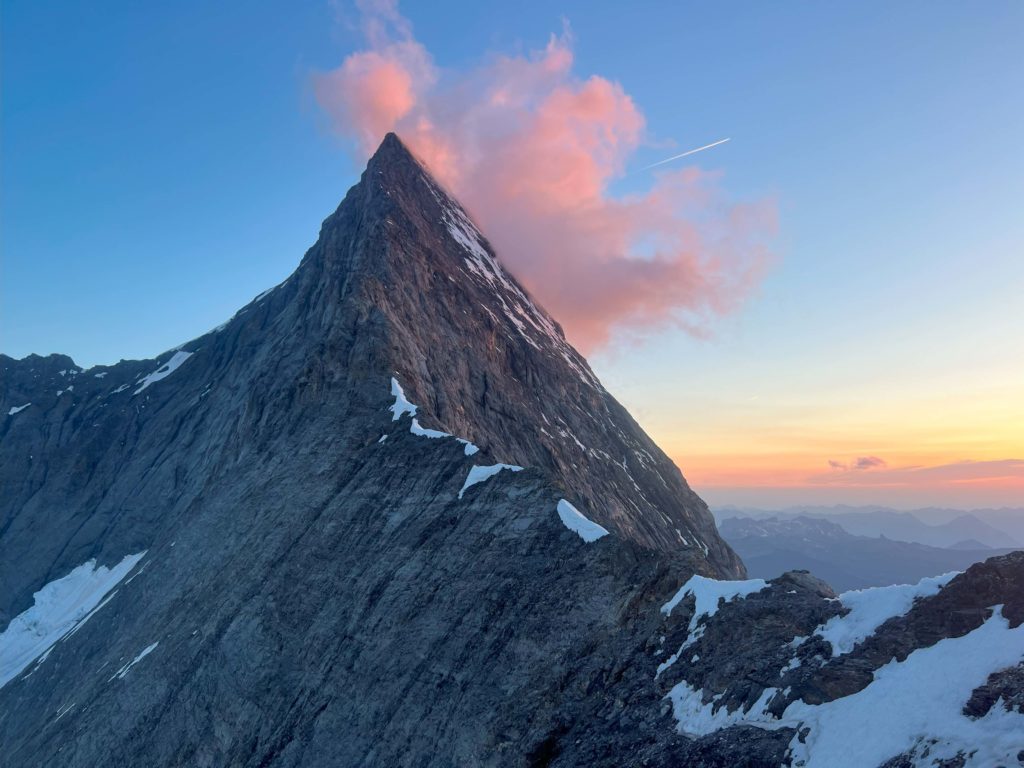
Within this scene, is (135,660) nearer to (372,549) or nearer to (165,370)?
(372,549)

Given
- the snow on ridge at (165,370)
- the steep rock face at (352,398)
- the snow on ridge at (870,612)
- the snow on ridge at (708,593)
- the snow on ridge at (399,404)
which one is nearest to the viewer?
the snow on ridge at (870,612)

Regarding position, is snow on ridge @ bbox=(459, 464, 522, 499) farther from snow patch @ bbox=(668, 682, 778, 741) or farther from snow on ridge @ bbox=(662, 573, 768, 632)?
snow patch @ bbox=(668, 682, 778, 741)

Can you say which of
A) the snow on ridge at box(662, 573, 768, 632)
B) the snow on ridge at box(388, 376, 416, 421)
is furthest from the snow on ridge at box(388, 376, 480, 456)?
the snow on ridge at box(662, 573, 768, 632)

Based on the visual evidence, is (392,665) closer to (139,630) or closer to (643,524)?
(139,630)

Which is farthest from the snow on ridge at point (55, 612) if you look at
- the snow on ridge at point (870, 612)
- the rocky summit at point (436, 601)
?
the snow on ridge at point (870, 612)

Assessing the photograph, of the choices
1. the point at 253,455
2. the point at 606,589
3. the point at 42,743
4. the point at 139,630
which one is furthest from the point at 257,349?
the point at 606,589

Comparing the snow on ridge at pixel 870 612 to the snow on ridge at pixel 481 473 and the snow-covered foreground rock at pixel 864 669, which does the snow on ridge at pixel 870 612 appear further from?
the snow on ridge at pixel 481 473
